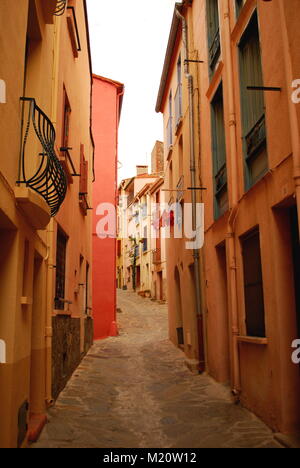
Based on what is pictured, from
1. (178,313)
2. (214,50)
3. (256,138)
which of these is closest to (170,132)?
(178,313)

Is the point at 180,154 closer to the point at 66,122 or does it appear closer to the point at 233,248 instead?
the point at 66,122

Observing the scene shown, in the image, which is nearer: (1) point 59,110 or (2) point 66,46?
(1) point 59,110

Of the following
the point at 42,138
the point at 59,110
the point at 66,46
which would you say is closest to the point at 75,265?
the point at 59,110

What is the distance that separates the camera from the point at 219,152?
944cm

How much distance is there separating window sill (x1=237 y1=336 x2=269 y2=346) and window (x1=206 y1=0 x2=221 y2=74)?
5.83 meters

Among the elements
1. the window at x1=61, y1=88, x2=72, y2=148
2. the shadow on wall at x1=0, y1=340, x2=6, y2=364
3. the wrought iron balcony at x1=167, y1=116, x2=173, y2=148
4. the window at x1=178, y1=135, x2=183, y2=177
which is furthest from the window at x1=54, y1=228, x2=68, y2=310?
the wrought iron balcony at x1=167, y1=116, x2=173, y2=148

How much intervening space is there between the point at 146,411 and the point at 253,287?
8.30 feet

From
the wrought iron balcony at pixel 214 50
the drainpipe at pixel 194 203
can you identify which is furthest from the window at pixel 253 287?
the wrought iron balcony at pixel 214 50

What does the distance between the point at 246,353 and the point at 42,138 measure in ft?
13.8

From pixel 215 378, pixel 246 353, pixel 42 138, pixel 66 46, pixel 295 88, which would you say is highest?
pixel 66 46

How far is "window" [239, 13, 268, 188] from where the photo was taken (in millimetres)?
6672

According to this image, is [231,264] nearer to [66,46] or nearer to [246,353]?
[246,353]

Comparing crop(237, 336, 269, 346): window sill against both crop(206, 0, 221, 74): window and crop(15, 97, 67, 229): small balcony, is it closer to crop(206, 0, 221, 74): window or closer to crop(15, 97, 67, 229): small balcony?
crop(15, 97, 67, 229): small balcony

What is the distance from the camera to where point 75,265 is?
33.9ft
